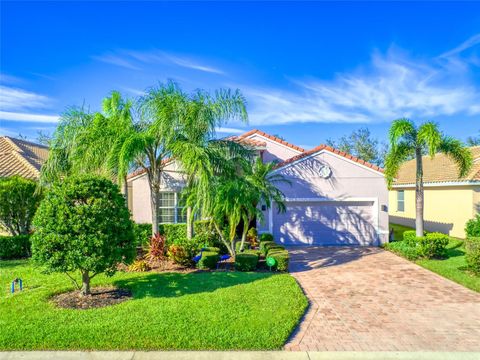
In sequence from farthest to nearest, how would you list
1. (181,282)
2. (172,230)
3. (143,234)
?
(172,230)
(143,234)
(181,282)

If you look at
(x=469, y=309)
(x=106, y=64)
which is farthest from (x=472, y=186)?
(x=106, y=64)

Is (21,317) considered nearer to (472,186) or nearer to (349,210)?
(349,210)

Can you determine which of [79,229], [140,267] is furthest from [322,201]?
[79,229]

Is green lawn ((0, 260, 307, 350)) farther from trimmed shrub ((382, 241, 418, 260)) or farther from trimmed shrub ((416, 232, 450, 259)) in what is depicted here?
trimmed shrub ((416, 232, 450, 259))

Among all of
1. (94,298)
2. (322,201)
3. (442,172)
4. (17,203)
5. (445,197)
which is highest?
(442,172)

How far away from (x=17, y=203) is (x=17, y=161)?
21.5 feet

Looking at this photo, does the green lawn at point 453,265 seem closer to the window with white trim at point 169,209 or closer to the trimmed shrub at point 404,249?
the trimmed shrub at point 404,249

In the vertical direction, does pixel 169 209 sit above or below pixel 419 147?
below

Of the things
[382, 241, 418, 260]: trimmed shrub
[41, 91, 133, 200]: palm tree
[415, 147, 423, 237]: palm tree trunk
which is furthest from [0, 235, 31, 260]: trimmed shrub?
[415, 147, 423, 237]: palm tree trunk

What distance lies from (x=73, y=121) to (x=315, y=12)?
35.2 ft

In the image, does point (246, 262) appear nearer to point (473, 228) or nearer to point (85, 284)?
point (85, 284)

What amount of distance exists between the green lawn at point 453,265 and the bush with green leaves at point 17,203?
16053 millimetres

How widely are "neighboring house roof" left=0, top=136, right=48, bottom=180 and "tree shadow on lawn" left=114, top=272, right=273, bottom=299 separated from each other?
35.9 feet

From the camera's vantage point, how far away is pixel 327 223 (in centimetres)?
1619
